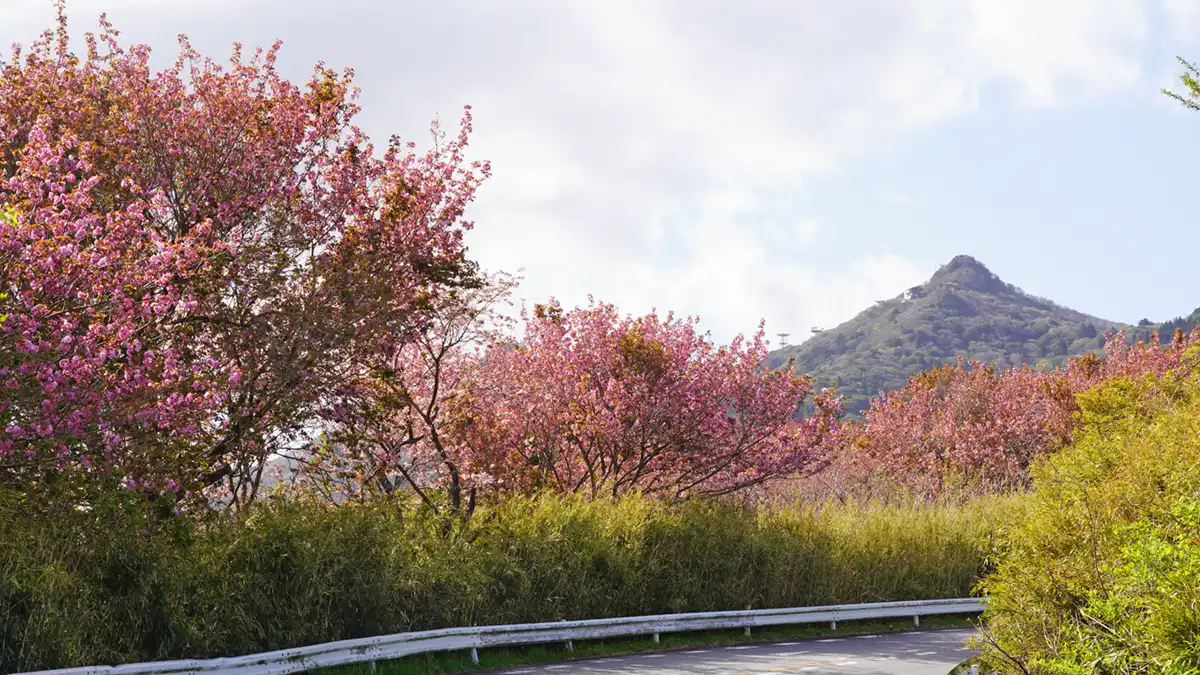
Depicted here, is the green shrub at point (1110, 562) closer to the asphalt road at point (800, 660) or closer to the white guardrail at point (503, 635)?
the asphalt road at point (800, 660)

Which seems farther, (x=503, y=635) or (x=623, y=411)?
(x=623, y=411)

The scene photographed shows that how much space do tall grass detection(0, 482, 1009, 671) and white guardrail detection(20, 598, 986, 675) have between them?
0.53 m

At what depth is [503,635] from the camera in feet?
58.1

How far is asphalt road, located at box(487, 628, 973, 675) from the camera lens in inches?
647

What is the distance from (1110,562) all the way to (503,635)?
969 centimetres

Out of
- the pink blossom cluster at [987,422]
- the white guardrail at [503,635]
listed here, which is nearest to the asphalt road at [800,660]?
the white guardrail at [503,635]

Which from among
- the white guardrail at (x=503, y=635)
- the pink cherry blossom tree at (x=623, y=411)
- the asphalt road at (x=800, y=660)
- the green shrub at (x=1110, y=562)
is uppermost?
the pink cherry blossom tree at (x=623, y=411)

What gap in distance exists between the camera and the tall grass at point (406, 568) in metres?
12.4

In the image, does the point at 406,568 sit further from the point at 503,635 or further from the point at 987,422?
the point at 987,422

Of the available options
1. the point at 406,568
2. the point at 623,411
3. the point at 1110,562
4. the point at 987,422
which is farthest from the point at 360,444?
the point at 987,422

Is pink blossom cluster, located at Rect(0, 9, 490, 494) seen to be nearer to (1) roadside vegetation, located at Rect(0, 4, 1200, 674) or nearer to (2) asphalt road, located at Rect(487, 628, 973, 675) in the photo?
(1) roadside vegetation, located at Rect(0, 4, 1200, 674)

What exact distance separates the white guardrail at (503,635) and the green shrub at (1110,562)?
7.77m

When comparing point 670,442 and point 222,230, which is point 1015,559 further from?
→ point 670,442

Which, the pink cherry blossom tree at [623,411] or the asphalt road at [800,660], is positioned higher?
the pink cherry blossom tree at [623,411]
